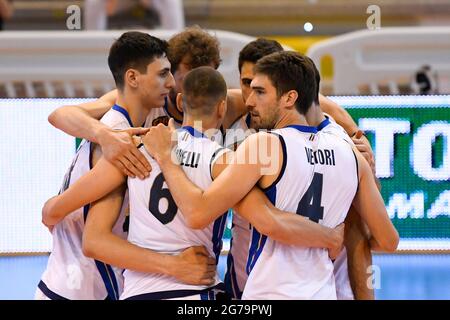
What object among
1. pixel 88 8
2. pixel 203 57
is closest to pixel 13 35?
pixel 88 8

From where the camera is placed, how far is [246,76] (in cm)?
481

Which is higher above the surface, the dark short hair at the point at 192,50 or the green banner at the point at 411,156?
the dark short hair at the point at 192,50

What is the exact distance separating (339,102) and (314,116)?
276cm

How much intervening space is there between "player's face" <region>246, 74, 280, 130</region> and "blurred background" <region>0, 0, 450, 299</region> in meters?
2.31

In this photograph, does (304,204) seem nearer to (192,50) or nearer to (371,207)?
(371,207)

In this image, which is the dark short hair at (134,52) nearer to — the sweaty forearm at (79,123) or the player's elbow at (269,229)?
the sweaty forearm at (79,123)

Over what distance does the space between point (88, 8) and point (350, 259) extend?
18.6ft

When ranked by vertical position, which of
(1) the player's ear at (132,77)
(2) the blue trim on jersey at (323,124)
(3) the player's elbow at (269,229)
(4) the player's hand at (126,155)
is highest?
(1) the player's ear at (132,77)

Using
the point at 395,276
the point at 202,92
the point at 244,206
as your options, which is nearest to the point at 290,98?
the point at 202,92

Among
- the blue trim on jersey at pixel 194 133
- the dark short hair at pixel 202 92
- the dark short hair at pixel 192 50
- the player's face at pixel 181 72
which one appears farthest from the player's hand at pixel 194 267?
the dark short hair at pixel 192 50

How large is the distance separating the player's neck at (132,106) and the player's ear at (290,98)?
81cm

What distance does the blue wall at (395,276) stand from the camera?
238 inches

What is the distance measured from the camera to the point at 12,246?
6.76 meters
